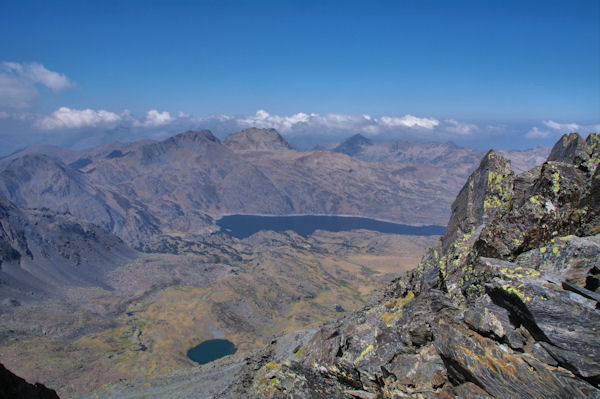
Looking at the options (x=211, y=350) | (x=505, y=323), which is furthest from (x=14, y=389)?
(x=211, y=350)

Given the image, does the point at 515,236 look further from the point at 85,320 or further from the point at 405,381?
the point at 85,320

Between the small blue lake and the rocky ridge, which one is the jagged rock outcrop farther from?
the small blue lake

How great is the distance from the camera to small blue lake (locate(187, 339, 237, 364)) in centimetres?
17300

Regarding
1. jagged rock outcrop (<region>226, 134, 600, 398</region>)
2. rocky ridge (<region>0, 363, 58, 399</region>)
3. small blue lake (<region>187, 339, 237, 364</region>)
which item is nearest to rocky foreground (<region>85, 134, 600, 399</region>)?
jagged rock outcrop (<region>226, 134, 600, 398</region>)

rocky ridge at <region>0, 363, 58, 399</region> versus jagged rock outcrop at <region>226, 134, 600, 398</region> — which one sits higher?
jagged rock outcrop at <region>226, 134, 600, 398</region>

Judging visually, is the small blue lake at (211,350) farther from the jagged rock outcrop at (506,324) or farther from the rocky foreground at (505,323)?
the jagged rock outcrop at (506,324)

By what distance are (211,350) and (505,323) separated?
7472 inches

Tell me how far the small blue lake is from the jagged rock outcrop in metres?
164

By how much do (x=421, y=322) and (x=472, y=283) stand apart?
158 inches

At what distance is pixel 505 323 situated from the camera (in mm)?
16031

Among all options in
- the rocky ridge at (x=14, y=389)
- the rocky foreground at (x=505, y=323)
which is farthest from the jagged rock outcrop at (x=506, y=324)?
the rocky ridge at (x=14, y=389)

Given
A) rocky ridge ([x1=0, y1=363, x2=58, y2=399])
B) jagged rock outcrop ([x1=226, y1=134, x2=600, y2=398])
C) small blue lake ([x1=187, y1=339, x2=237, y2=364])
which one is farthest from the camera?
small blue lake ([x1=187, y1=339, x2=237, y2=364])

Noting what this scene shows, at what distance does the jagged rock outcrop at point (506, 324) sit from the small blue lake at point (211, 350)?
540ft

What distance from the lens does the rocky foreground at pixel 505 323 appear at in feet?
45.8
